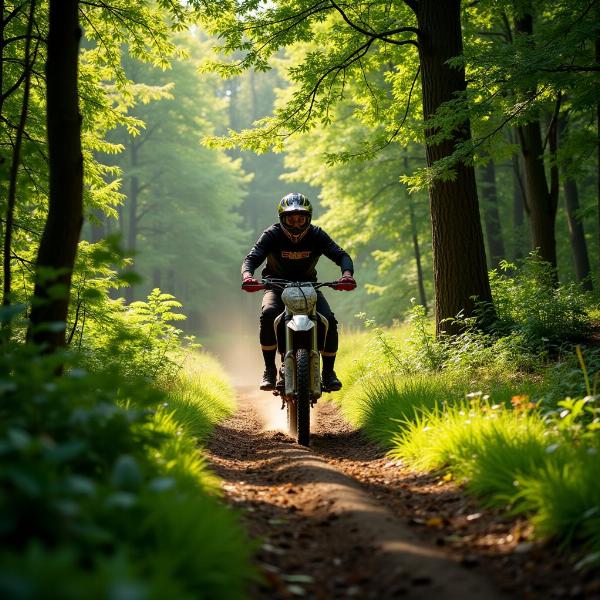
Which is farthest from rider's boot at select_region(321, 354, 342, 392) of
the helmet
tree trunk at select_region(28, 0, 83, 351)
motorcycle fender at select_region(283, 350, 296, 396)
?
tree trunk at select_region(28, 0, 83, 351)

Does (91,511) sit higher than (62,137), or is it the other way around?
(62,137)

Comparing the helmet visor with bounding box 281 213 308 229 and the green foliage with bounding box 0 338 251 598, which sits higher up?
the helmet visor with bounding box 281 213 308 229

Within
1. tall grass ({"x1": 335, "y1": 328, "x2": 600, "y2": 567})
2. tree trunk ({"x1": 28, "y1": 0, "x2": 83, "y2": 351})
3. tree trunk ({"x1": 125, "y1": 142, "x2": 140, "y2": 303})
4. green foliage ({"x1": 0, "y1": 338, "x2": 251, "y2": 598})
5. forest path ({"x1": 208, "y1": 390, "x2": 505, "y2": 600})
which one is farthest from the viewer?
tree trunk ({"x1": 125, "y1": 142, "x2": 140, "y2": 303})

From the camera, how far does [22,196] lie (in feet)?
22.9

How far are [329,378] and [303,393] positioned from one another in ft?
2.95

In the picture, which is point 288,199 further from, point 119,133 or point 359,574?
point 119,133

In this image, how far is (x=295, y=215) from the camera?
7000 millimetres

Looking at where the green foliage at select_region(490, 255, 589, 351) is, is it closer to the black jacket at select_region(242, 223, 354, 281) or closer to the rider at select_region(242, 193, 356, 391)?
the rider at select_region(242, 193, 356, 391)

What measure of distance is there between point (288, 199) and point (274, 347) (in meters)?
1.70

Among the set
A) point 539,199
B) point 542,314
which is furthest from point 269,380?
point 539,199

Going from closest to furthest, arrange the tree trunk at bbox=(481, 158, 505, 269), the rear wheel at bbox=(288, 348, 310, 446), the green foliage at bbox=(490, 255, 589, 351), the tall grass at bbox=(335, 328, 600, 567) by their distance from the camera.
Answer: the tall grass at bbox=(335, 328, 600, 567)
the rear wheel at bbox=(288, 348, 310, 446)
the green foliage at bbox=(490, 255, 589, 351)
the tree trunk at bbox=(481, 158, 505, 269)

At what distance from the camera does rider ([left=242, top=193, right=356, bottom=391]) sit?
686 centimetres

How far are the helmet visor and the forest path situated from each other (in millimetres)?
2469

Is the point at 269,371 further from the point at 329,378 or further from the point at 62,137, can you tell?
the point at 62,137
